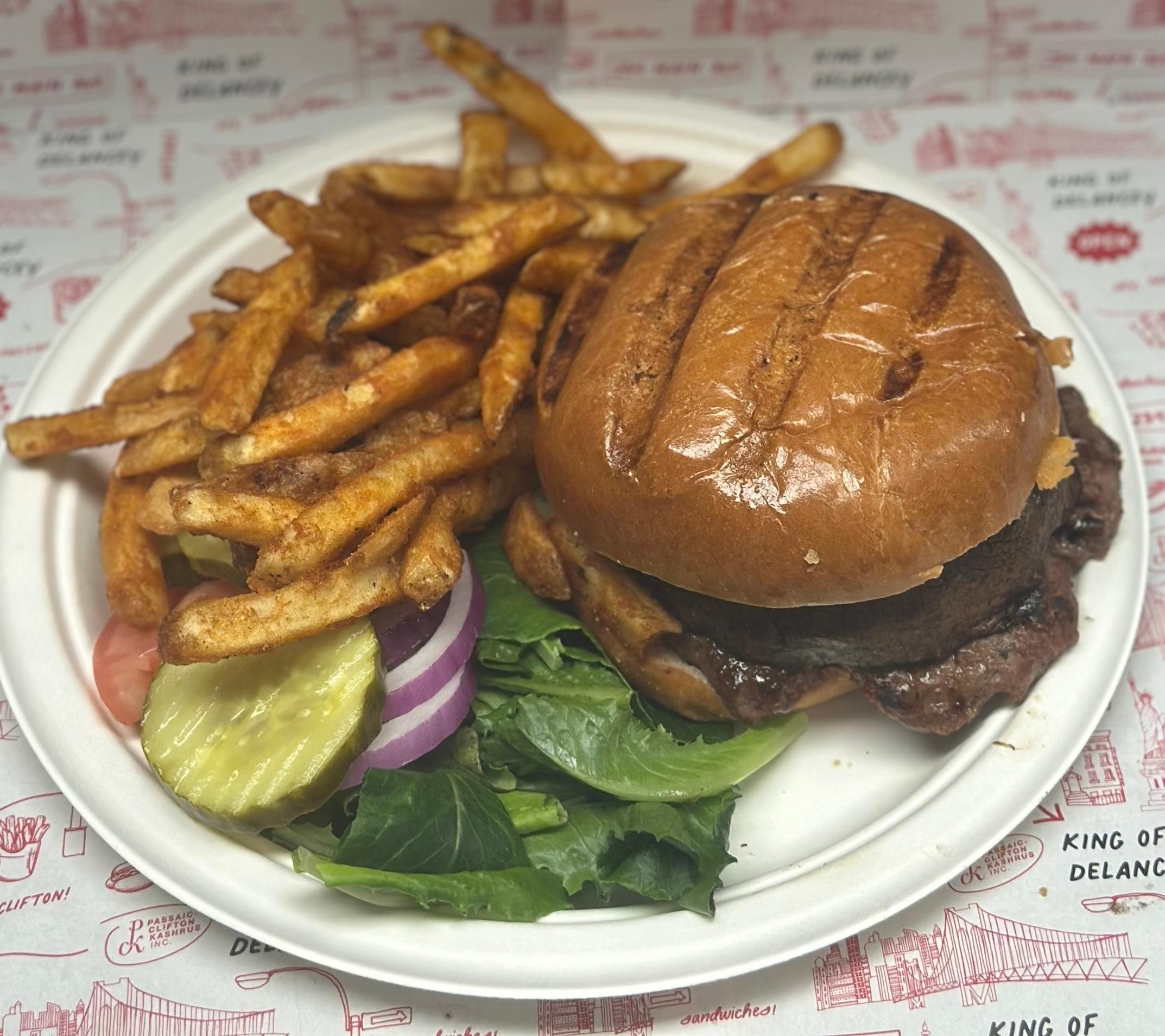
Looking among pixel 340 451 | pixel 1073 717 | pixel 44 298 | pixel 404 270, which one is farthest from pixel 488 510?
pixel 44 298

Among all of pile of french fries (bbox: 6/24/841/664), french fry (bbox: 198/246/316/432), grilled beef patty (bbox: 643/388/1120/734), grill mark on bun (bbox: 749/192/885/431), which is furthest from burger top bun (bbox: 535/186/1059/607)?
french fry (bbox: 198/246/316/432)

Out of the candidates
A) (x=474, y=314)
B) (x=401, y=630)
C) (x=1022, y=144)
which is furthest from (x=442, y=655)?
(x=1022, y=144)

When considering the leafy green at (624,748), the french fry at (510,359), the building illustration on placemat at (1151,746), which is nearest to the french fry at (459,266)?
the french fry at (510,359)

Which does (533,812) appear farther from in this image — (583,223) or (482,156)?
(482,156)

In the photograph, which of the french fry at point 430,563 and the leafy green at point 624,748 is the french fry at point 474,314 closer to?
the french fry at point 430,563

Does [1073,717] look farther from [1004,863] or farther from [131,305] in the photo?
[131,305]

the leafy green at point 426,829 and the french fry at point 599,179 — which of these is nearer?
the leafy green at point 426,829

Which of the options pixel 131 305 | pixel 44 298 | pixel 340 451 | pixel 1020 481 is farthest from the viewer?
pixel 44 298
